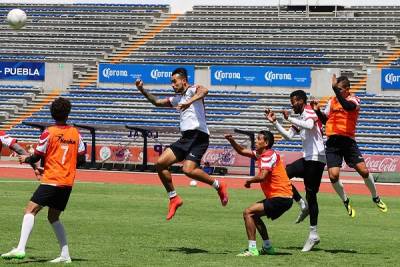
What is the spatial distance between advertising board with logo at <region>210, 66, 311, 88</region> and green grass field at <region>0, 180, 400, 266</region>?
24020 millimetres

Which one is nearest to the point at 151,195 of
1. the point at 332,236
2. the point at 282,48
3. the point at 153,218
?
the point at 153,218

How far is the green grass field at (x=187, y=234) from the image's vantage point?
13.4m

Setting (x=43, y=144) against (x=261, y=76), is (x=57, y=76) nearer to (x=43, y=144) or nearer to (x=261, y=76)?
(x=261, y=76)

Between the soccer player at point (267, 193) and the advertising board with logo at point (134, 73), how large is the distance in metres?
39.2

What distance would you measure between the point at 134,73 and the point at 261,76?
23.3 feet

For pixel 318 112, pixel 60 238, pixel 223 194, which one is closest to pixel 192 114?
pixel 223 194

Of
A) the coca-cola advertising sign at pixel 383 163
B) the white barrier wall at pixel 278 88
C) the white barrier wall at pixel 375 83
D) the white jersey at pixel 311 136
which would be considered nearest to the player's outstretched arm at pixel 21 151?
the white jersey at pixel 311 136

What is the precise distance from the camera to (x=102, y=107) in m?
54.8

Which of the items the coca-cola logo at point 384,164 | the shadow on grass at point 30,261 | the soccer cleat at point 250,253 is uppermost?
the shadow on grass at point 30,261

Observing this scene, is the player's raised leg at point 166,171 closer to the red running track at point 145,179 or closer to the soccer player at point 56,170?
the soccer player at point 56,170

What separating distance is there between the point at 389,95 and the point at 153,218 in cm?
3219

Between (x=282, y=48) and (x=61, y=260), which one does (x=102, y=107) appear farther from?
(x=61, y=260)

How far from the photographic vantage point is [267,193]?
14.1 m

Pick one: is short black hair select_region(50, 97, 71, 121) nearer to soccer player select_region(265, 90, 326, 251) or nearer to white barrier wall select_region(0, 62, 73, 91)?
soccer player select_region(265, 90, 326, 251)
